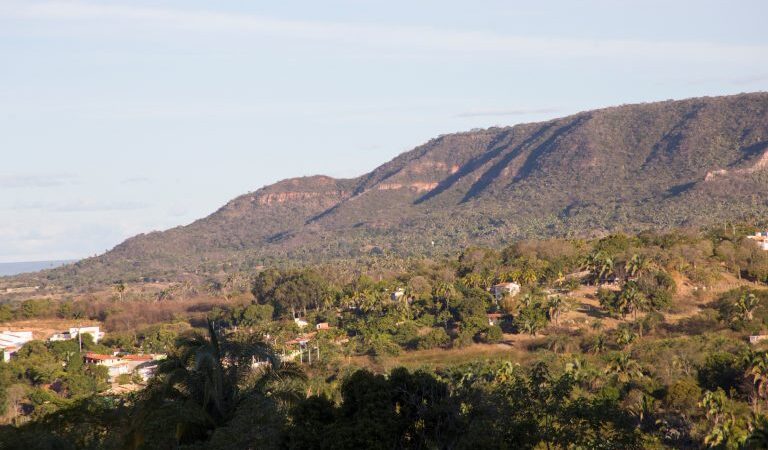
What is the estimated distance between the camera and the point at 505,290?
270 ft

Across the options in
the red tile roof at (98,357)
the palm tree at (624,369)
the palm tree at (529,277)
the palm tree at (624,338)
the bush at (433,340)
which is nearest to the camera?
the palm tree at (624,369)

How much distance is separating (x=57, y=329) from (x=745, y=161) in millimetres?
135510

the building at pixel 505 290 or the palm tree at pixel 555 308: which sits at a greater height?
the building at pixel 505 290

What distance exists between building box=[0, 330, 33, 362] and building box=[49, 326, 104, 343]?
6.39 ft

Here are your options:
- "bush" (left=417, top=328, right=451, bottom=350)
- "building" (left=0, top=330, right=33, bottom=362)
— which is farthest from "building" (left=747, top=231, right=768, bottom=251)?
"building" (left=0, top=330, right=33, bottom=362)

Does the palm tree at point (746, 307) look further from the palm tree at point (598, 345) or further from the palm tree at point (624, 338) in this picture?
the palm tree at point (598, 345)

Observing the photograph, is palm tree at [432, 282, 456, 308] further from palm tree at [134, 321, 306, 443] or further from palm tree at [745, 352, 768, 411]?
palm tree at [134, 321, 306, 443]

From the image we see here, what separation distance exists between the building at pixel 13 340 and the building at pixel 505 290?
36.4 metres

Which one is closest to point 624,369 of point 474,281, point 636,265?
point 636,265

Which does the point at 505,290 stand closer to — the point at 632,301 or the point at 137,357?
the point at 632,301

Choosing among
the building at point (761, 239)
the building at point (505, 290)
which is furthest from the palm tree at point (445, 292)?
the building at point (761, 239)

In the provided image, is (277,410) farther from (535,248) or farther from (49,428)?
(535,248)

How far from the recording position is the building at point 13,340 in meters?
74.1

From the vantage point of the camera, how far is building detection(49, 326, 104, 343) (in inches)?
3177
